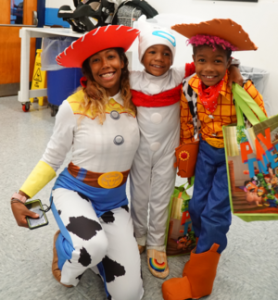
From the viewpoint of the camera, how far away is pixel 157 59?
4.45 feet

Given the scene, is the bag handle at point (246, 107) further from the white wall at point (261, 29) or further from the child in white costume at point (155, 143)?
the white wall at point (261, 29)

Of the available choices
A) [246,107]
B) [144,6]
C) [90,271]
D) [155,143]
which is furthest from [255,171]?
[144,6]

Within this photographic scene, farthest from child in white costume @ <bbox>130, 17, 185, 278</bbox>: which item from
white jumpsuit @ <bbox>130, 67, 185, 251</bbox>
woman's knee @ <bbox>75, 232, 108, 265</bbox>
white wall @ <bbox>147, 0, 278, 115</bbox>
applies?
white wall @ <bbox>147, 0, 278, 115</bbox>

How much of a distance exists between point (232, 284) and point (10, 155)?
5.91 ft

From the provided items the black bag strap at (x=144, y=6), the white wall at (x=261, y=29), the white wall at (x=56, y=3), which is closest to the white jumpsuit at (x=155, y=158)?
the white wall at (x=261, y=29)

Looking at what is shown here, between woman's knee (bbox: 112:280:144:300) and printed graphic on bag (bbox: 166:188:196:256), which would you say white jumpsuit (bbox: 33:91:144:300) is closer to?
woman's knee (bbox: 112:280:144:300)

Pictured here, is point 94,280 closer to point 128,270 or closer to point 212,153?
point 128,270

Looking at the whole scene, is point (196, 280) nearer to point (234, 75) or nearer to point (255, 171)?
point (255, 171)

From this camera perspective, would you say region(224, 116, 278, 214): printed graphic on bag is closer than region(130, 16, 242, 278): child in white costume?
Yes

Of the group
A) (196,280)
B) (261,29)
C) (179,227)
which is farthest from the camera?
(261,29)

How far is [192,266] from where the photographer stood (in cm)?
131

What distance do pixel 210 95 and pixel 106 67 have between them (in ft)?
1.34

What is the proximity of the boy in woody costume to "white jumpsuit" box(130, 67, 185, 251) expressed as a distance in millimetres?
67

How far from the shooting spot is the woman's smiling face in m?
1.30
